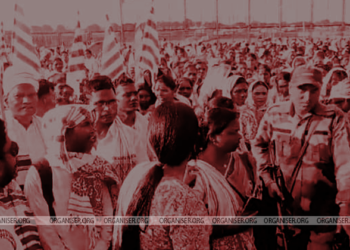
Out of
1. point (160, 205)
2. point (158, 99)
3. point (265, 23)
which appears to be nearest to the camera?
point (160, 205)

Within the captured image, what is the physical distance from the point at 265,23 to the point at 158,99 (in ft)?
3.32

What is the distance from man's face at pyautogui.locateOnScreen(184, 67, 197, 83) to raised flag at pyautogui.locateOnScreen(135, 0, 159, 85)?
0.75 feet

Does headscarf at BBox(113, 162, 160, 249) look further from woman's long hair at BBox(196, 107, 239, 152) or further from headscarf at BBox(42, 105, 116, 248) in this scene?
woman's long hair at BBox(196, 107, 239, 152)

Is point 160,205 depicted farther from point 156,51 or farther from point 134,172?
point 156,51

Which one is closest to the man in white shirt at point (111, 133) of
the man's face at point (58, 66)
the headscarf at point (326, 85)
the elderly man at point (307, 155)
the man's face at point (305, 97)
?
the man's face at point (58, 66)

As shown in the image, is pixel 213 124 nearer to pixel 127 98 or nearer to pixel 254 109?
pixel 254 109

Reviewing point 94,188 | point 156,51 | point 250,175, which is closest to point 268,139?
point 250,175

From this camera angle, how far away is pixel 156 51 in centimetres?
295

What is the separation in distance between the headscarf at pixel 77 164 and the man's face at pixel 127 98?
22 centimetres

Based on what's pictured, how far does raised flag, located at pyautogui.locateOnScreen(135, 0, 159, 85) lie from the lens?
288 cm

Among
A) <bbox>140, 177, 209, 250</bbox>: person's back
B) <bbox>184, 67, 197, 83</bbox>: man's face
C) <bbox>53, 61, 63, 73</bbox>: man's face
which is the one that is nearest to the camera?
<bbox>140, 177, 209, 250</bbox>: person's back

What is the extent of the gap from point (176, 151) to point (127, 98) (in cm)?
49

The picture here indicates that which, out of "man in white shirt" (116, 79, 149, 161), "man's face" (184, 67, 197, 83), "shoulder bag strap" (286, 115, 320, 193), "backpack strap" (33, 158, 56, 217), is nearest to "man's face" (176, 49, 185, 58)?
"man's face" (184, 67, 197, 83)

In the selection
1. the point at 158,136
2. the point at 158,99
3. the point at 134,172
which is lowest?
the point at 134,172
